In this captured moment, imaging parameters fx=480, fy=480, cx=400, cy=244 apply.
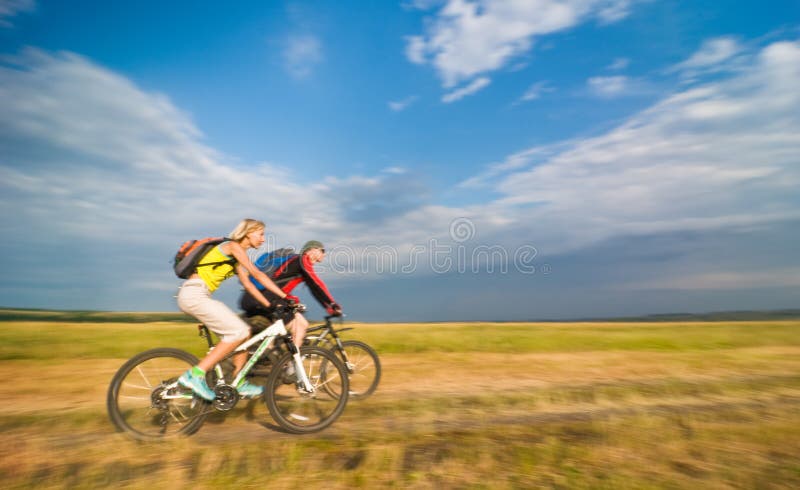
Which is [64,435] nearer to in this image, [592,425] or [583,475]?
[583,475]

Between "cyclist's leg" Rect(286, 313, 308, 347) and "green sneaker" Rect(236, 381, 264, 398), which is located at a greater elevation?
"cyclist's leg" Rect(286, 313, 308, 347)

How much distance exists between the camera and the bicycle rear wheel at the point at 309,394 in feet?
20.1

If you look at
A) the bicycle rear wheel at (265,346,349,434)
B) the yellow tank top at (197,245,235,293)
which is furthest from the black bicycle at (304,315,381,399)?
the yellow tank top at (197,245,235,293)

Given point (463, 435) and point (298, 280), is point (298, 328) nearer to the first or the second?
point (298, 280)

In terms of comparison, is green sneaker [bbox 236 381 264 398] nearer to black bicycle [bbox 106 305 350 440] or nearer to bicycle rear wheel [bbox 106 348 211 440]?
black bicycle [bbox 106 305 350 440]

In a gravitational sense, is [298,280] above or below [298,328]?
above

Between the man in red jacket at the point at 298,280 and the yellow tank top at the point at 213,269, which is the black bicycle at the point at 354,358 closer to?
the man in red jacket at the point at 298,280

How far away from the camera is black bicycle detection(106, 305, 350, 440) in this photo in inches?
230

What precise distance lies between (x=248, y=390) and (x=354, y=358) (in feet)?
9.71

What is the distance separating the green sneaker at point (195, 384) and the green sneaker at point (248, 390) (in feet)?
1.52

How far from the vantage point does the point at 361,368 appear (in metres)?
9.29

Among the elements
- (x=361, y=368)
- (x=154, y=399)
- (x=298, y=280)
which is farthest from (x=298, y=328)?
(x=154, y=399)

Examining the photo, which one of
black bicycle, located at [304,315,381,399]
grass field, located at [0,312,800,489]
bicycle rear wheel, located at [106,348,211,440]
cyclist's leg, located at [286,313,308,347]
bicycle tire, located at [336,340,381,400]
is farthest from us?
bicycle tire, located at [336,340,381,400]

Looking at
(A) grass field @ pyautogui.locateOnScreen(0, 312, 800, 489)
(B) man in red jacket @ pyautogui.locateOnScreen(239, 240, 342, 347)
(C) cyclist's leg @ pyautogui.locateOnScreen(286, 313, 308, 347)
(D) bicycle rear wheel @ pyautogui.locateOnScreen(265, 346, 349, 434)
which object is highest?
(B) man in red jacket @ pyautogui.locateOnScreen(239, 240, 342, 347)
